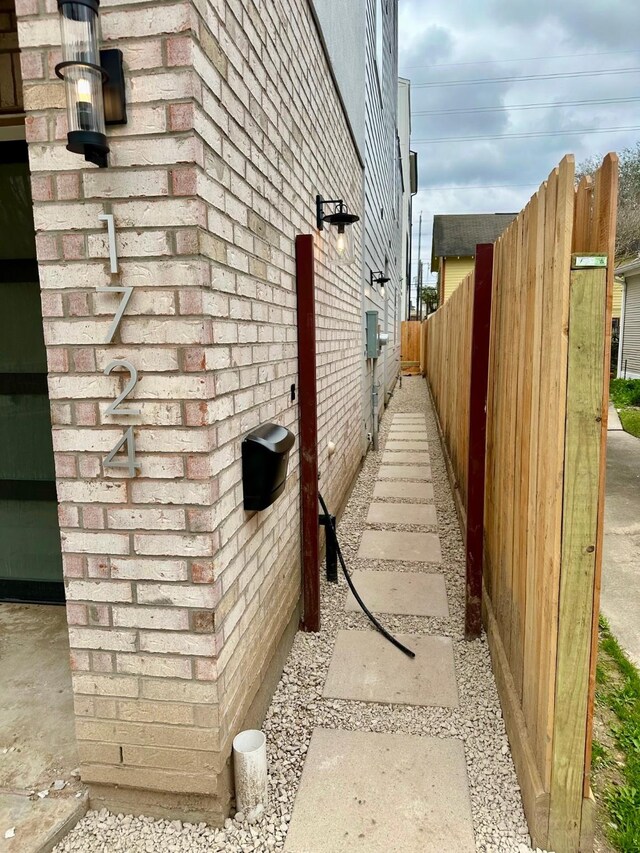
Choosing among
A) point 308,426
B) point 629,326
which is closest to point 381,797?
point 308,426

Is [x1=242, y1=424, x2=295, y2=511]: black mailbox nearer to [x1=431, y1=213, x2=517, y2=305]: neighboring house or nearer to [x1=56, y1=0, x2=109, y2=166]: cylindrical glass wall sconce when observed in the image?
[x1=56, y1=0, x2=109, y2=166]: cylindrical glass wall sconce

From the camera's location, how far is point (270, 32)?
2455mm

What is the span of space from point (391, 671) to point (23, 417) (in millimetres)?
2220

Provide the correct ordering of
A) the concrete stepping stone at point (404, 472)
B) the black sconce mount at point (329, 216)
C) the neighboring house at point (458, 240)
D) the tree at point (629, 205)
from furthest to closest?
the neighboring house at point (458, 240)
the tree at point (629, 205)
the concrete stepping stone at point (404, 472)
the black sconce mount at point (329, 216)

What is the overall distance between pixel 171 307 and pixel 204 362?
0.57 ft

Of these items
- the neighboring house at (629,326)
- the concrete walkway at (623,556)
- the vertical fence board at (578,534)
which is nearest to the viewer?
the vertical fence board at (578,534)

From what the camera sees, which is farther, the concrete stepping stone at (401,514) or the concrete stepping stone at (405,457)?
the concrete stepping stone at (405,457)

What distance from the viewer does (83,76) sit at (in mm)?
1479

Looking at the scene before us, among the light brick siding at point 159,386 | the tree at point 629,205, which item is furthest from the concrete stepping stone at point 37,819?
the tree at point 629,205

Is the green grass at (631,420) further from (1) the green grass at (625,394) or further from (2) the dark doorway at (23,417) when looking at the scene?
(2) the dark doorway at (23,417)

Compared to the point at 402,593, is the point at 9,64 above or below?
above

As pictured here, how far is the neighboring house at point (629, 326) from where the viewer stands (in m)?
15.8

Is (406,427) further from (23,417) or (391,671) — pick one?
(23,417)

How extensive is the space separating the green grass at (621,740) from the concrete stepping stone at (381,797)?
0.45 m
